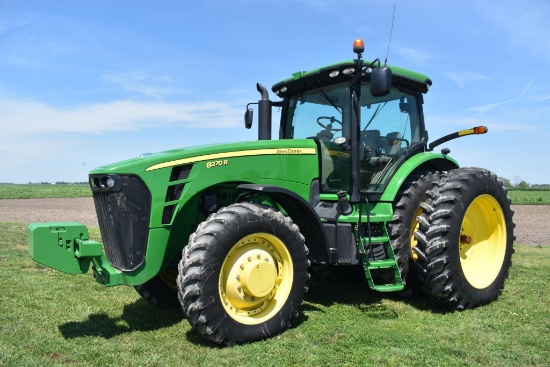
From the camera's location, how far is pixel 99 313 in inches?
198

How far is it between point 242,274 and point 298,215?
3.34 ft

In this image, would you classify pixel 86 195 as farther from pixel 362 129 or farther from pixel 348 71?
pixel 348 71

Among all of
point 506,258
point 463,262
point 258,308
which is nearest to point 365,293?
point 463,262

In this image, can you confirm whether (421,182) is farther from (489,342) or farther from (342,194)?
(489,342)

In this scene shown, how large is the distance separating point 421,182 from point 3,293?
4.91 m

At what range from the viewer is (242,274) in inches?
164

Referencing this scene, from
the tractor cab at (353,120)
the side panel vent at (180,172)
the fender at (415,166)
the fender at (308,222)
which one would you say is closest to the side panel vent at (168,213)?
the side panel vent at (180,172)

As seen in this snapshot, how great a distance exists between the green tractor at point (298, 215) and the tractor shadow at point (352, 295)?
0.21m

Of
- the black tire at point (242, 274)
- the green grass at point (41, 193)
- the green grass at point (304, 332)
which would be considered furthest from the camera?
the green grass at point (41, 193)

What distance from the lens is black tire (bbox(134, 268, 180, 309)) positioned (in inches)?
201

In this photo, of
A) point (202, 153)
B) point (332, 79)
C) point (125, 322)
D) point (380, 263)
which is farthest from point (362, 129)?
point (125, 322)

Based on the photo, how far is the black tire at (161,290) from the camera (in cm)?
509

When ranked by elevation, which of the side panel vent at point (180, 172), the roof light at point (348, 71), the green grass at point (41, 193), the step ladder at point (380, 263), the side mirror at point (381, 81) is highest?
the roof light at point (348, 71)

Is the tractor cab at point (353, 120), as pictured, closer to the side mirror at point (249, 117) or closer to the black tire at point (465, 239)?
the side mirror at point (249, 117)
